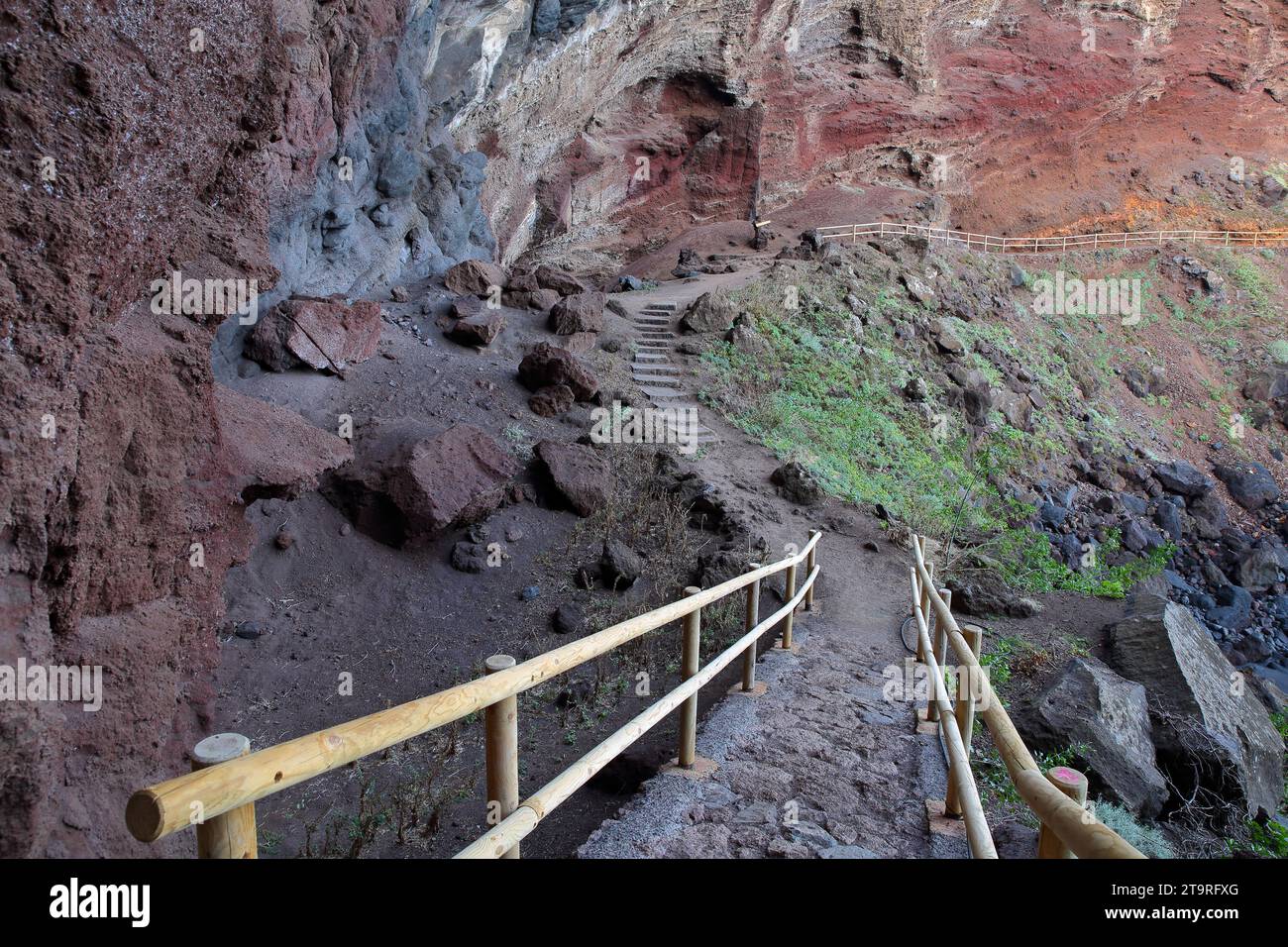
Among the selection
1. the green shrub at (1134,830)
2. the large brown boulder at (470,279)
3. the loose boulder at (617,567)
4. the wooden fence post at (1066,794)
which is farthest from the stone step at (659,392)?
the wooden fence post at (1066,794)

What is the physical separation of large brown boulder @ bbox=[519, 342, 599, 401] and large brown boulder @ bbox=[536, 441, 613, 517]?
2.15 metres

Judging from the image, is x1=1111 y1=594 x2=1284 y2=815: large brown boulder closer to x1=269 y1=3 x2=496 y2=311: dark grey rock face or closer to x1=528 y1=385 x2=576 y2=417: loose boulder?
x1=528 y1=385 x2=576 y2=417: loose boulder

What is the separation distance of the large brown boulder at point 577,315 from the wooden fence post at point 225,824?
40.9 feet

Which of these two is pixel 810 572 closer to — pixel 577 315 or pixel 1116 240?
pixel 577 315

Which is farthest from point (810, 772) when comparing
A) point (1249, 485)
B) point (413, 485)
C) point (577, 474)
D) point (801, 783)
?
point (1249, 485)

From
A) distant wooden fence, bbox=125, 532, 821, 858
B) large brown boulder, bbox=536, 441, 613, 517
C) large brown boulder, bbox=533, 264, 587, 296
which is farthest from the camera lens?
large brown boulder, bbox=533, 264, 587, 296

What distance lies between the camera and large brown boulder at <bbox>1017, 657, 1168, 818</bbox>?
487cm

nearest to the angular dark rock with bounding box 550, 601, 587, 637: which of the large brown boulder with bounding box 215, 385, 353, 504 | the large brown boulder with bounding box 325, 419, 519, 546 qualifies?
the large brown boulder with bounding box 325, 419, 519, 546

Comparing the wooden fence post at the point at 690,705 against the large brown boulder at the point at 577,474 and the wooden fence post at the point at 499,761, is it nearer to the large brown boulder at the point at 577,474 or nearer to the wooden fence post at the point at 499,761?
the wooden fence post at the point at 499,761

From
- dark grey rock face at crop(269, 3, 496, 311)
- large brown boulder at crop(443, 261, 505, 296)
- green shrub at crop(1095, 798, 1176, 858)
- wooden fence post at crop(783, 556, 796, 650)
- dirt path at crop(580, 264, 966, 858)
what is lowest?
green shrub at crop(1095, 798, 1176, 858)

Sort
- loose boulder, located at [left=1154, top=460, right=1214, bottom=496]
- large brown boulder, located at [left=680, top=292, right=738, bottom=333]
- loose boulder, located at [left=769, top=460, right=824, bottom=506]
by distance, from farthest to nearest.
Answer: loose boulder, located at [left=1154, top=460, right=1214, bottom=496]
large brown boulder, located at [left=680, top=292, right=738, bottom=333]
loose boulder, located at [left=769, top=460, right=824, bottom=506]

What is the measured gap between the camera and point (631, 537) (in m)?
9.14

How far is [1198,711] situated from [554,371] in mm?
8586

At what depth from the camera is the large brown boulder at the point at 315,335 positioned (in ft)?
31.0
